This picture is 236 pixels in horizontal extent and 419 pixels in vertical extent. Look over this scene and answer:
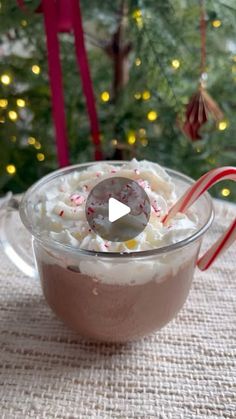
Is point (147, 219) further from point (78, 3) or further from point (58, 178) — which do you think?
point (78, 3)

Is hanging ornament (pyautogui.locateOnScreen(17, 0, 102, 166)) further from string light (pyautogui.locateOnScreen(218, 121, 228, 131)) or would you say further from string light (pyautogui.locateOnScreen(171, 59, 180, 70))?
string light (pyautogui.locateOnScreen(218, 121, 228, 131))

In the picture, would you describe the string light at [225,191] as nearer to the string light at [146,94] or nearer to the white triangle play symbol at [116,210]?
the string light at [146,94]

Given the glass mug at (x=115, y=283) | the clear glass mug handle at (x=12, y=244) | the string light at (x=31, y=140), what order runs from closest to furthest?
the glass mug at (x=115, y=283) → the clear glass mug handle at (x=12, y=244) → the string light at (x=31, y=140)

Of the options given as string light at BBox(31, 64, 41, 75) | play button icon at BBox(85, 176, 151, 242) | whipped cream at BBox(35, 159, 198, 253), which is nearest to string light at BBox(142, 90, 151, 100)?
string light at BBox(31, 64, 41, 75)

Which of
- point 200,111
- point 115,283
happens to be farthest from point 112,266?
point 200,111

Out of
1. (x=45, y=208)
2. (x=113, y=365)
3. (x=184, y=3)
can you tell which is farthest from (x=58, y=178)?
(x=184, y=3)

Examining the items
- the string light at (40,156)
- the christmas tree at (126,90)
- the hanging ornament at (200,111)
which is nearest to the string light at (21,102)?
the christmas tree at (126,90)
